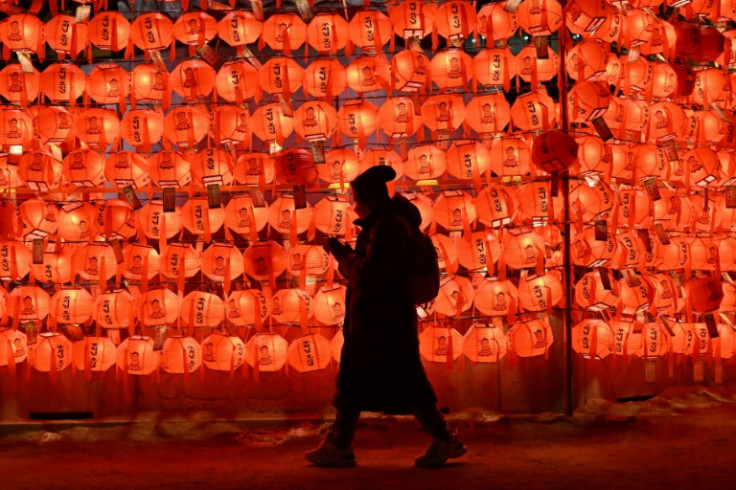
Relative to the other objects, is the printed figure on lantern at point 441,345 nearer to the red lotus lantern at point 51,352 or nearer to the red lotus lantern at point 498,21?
the red lotus lantern at point 498,21

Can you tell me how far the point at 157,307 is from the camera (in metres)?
8.79

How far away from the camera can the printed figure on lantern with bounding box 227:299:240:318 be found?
29.1 ft

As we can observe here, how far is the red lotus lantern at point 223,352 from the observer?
8.80 m

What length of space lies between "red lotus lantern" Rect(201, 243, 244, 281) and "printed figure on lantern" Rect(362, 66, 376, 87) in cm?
175

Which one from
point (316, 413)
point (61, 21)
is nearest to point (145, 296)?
point (316, 413)

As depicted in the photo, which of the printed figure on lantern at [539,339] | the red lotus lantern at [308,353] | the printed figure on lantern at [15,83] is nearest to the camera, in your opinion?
the red lotus lantern at [308,353]

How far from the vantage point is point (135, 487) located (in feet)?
22.0

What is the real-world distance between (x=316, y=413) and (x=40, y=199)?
3023 mm

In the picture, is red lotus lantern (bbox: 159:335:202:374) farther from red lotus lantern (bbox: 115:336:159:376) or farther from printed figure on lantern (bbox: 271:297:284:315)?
printed figure on lantern (bbox: 271:297:284:315)

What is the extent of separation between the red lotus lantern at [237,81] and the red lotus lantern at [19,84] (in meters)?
1.63

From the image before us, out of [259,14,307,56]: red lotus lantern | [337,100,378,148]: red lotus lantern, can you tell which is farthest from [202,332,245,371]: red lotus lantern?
[259,14,307,56]: red lotus lantern

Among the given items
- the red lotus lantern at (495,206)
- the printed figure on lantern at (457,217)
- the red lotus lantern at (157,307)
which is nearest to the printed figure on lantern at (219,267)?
the red lotus lantern at (157,307)

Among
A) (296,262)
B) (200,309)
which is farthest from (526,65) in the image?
(200,309)

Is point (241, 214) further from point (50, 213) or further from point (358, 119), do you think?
point (50, 213)
